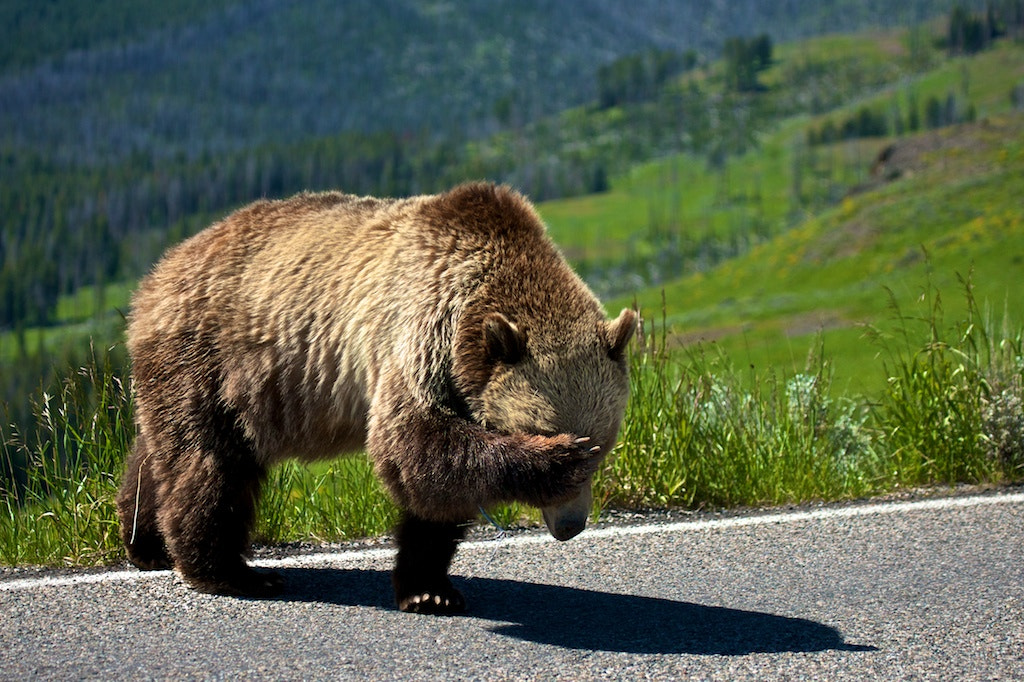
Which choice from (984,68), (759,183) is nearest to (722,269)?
(759,183)

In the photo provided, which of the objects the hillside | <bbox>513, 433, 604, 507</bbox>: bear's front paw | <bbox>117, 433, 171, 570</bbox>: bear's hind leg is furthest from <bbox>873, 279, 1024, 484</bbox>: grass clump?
<bbox>117, 433, 171, 570</bbox>: bear's hind leg

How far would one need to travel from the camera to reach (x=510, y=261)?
14.3 feet

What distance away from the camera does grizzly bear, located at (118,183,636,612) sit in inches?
155

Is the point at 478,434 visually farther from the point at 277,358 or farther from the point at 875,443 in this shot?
the point at 875,443

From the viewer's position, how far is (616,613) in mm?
4199

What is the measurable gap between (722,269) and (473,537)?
279 ft

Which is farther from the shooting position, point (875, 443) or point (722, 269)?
point (722, 269)

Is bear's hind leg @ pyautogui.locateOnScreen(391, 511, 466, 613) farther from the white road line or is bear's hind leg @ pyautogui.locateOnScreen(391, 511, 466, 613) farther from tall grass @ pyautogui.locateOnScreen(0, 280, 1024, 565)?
tall grass @ pyautogui.locateOnScreen(0, 280, 1024, 565)

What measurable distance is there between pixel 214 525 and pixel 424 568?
35.2 inches

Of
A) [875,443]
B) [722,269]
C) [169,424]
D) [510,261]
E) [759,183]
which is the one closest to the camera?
[510,261]

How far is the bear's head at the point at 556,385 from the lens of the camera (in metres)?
3.91

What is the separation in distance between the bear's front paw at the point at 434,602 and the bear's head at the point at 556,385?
1.82ft

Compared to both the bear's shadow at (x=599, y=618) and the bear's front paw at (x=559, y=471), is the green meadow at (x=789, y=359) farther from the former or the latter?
the bear's front paw at (x=559, y=471)

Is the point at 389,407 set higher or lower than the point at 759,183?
higher
